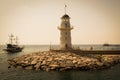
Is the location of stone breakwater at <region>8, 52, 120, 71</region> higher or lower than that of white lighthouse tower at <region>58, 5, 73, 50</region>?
lower

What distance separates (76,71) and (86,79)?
6.29 meters

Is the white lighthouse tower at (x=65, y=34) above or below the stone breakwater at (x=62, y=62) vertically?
above

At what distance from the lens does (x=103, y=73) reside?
37312mm

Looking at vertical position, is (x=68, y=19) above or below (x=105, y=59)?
above

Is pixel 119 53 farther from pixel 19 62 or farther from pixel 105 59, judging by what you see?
pixel 19 62

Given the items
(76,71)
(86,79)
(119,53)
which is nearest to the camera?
(86,79)

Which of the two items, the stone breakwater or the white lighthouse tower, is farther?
the white lighthouse tower

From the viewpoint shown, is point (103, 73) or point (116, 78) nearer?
A: point (116, 78)

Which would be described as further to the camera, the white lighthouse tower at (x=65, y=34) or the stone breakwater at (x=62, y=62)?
the white lighthouse tower at (x=65, y=34)

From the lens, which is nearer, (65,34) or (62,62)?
(62,62)

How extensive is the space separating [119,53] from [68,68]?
Answer: 20.2m

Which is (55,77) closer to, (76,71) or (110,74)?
(76,71)

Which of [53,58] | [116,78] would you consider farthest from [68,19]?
[116,78]

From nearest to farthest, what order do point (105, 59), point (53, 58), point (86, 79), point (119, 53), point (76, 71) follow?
1. point (86, 79)
2. point (76, 71)
3. point (53, 58)
4. point (105, 59)
5. point (119, 53)
